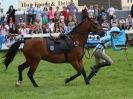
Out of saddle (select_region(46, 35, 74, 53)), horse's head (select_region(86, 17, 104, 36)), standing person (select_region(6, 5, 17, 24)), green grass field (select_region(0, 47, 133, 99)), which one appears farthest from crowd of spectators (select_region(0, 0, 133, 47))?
saddle (select_region(46, 35, 74, 53))

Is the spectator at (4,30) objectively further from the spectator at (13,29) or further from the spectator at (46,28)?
the spectator at (46,28)

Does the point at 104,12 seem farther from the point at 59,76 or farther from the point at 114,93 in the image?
the point at 114,93

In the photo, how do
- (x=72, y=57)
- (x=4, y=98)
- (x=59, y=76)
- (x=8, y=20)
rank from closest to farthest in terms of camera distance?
(x=4, y=98) < (x=72, y=57) < (x=59, y=76) < (x=8, y=20)

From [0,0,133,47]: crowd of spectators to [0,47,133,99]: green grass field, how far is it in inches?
406

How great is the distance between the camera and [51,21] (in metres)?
35.6

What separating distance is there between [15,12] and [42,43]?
18.9 meters

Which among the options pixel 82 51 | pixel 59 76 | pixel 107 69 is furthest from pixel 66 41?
pixel 107 69

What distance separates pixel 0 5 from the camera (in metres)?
36.9

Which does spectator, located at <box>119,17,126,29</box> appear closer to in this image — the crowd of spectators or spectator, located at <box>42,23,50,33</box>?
the crowd of spectators

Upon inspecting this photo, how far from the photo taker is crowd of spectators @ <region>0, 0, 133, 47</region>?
3434 centimetres

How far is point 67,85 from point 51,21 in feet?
59.8

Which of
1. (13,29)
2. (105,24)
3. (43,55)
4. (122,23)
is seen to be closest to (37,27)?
(13,29)

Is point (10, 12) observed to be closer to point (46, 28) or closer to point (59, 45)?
point (46, 28)

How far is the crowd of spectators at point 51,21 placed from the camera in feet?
113
